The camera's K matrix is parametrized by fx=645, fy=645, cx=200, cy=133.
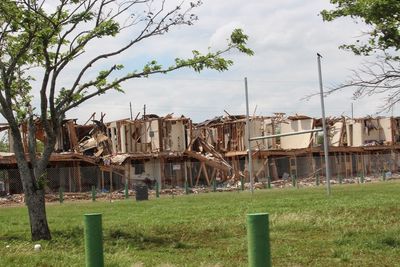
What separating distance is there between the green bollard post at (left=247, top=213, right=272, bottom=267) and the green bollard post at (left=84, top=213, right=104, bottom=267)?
78.1 inches

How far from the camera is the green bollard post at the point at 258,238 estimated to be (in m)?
5.04

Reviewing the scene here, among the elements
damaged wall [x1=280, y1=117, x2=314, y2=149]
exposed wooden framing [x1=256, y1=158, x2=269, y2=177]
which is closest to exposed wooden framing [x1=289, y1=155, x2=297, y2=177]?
damaged wall [x1=280, y1=117, x2=314, y2=149]

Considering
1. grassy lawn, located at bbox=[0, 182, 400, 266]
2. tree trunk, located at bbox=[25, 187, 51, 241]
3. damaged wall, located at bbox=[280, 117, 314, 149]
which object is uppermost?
damaged wall, located at bbox=[280, 117, 314, 149]

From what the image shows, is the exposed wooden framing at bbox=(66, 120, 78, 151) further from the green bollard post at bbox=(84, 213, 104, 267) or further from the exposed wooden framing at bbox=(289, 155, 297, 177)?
the green bollard post at bbox=(84, 213, 104, 267)

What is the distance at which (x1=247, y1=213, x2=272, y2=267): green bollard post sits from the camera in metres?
5.04

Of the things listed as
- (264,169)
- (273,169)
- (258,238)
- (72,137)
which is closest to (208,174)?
(264,169)

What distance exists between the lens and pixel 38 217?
42.9 feet

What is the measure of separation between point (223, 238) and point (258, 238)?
7868 millimetres

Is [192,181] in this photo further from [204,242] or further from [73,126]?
[204,242]

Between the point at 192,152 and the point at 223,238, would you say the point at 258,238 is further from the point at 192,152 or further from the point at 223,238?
the point at 192,152

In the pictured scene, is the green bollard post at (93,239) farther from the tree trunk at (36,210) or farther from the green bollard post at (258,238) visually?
the tree trunk at (36,210)

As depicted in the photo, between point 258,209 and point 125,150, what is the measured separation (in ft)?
99.3

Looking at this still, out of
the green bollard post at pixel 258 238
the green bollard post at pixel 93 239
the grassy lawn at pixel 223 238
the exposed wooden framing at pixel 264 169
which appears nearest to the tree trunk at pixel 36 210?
the grassy lawn at pixel 223 238

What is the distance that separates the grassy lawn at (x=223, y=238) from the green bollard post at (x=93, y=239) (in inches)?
112
